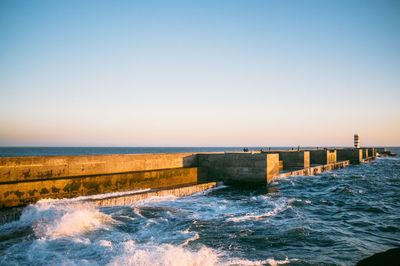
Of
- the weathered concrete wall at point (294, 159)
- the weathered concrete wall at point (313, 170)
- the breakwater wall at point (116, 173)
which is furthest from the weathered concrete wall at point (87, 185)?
the weathered concrete wall at point (294, 159)

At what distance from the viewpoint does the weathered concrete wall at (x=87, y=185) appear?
36.1ft

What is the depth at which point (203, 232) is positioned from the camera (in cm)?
859

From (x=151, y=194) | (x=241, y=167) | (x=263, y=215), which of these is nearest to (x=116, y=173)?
(x=151, y=194)

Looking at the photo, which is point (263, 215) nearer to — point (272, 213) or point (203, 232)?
point (272, 213)

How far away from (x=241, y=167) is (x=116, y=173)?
334 inches

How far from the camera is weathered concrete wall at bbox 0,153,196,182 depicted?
1161 cm

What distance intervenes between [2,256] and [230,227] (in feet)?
22.1

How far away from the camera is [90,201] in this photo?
37.7ft

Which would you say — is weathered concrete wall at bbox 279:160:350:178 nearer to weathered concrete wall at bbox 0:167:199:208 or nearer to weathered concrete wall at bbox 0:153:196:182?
weathered concrete wall at bbox 0:167:199:208

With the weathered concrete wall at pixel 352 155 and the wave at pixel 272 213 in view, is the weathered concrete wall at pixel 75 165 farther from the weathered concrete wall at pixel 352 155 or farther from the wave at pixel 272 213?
the weathered concrete wall at pixel 352 155

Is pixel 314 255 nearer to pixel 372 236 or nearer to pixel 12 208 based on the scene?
pixel 372 236

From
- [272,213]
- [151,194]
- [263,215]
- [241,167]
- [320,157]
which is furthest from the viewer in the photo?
[320,157]

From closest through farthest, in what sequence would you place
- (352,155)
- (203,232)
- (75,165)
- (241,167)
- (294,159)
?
(203,232) → (75,165) → (241,167) → (294,159) → (352,155)

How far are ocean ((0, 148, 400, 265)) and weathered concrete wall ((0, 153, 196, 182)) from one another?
1.74 meters
